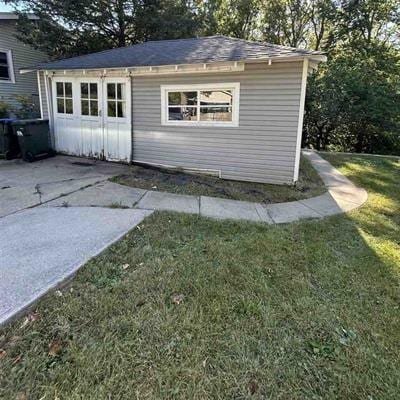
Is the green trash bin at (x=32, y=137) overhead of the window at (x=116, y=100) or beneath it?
beneath

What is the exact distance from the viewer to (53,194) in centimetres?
500

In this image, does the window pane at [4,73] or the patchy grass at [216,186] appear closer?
the patchy grass at [216,186]

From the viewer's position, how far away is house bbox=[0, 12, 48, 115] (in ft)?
41.2

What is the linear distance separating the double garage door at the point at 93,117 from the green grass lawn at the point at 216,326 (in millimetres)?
4402

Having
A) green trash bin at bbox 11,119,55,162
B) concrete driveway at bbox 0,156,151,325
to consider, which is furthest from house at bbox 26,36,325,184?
concrete driveway at bbox 0,156,151,325

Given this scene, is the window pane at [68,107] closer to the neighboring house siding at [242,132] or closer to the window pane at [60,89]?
the window pane at [60,89]

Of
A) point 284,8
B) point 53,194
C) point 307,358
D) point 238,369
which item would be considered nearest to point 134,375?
point 238,369

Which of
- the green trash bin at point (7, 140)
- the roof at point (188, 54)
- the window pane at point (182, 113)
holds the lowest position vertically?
the green trash bin at point (7, 140)

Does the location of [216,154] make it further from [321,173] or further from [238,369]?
[238,369]

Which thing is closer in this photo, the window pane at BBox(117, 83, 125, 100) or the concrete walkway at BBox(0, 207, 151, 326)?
the concrete walkway at BBox(0, 207, 151, 326)

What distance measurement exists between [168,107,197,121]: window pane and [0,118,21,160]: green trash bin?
4072mm

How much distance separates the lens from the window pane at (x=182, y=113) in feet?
21.7

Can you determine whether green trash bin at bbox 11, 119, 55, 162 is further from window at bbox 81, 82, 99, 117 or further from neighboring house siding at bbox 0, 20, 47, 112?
neighboring house siding at bbox 0, 20, 47, 112

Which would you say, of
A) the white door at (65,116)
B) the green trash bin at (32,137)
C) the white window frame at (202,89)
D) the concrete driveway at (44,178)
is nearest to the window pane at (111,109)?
the white door at (65,116)
